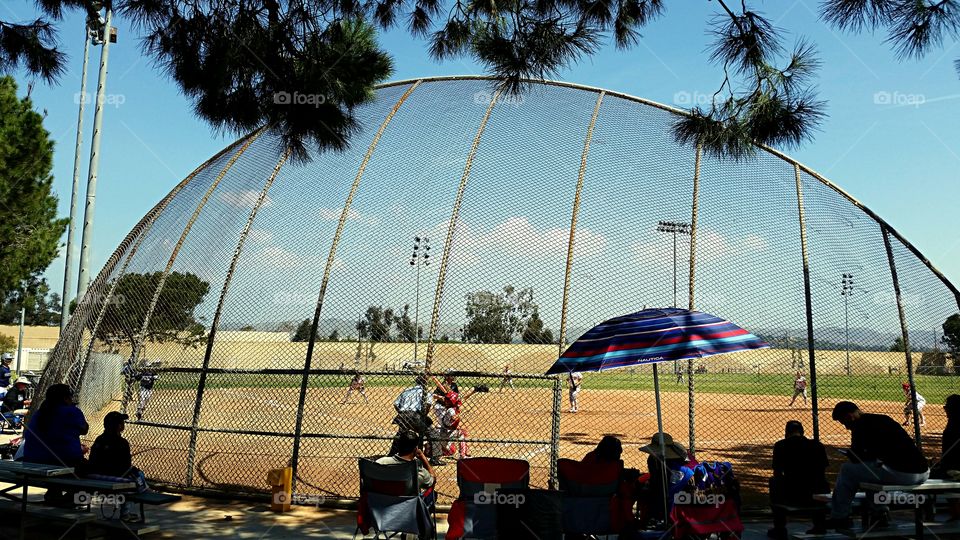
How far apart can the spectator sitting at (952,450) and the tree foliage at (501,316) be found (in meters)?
4.04

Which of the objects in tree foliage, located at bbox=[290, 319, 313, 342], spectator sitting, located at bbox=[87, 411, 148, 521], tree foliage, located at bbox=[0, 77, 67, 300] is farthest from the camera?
tree foliage, located at bbox=[0, 77, 67, 300]

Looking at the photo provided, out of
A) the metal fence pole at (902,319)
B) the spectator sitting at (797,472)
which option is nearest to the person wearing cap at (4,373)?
the spectator sitting at (797,472)

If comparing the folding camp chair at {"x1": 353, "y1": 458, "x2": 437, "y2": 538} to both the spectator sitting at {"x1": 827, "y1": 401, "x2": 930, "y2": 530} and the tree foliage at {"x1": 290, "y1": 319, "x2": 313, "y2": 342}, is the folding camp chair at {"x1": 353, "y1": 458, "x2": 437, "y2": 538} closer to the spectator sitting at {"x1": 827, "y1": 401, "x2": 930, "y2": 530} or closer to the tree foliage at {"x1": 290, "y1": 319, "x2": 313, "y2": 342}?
the tree foliage at {"x1": 290, "y1": 319, "x2": 313, "y2": 342}

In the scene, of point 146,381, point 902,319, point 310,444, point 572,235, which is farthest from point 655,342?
point 310,444

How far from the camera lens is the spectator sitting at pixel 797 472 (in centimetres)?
573

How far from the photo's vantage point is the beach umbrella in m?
4.97

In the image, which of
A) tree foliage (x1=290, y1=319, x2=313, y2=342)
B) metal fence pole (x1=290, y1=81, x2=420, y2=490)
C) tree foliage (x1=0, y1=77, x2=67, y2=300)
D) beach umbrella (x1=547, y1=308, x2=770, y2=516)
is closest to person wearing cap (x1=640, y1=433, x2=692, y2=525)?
beach umbrella (x1=547, y1=308, x2=770, y2=516)

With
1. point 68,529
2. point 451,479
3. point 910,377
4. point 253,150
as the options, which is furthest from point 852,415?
point 253,150

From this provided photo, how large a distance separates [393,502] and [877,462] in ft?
12.4

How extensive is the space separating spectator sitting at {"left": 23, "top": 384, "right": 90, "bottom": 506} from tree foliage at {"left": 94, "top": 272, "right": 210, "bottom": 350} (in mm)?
1791

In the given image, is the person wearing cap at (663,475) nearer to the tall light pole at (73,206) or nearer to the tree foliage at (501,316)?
the tree foliage at (501,316)

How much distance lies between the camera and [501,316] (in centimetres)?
734

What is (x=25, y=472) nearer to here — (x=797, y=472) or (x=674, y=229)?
(x=797, y=472)

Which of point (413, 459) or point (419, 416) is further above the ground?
point (419, 416)
